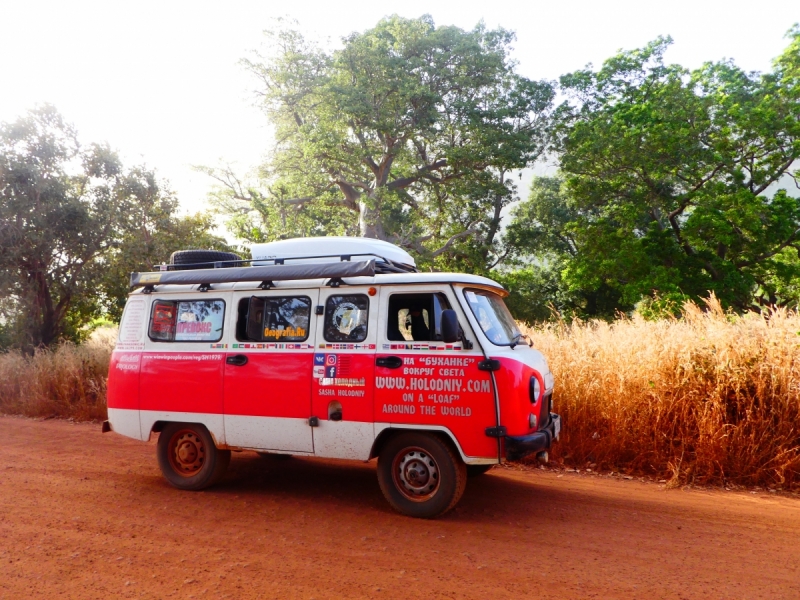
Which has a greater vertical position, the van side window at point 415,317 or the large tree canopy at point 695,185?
the large tree canopy at point 695,185

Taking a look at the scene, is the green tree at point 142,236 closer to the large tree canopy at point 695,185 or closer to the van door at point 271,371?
the van door at point 271,371

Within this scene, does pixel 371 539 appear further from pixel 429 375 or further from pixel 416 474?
pixel 429 375

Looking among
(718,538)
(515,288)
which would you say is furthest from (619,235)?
(718,538)

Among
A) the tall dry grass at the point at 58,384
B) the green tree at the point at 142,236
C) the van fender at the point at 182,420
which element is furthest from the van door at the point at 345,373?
the green tree at the point at 142,236

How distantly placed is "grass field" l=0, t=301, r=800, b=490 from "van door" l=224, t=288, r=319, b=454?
161 inches

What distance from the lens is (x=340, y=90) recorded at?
24.1m

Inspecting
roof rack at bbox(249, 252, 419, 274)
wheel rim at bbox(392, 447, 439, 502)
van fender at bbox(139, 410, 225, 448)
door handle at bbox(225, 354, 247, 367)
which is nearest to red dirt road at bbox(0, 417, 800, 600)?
wheel rim at bbox(392, 447, 439, 502)

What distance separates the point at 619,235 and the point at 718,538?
22.7 metres

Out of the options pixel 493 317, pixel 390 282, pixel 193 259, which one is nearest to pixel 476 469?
pixel 493 317

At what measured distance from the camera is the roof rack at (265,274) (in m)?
6.18

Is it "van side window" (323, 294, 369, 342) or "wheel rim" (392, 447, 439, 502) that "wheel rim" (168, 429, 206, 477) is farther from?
"wheel rim" (392, 447, 439, 502)

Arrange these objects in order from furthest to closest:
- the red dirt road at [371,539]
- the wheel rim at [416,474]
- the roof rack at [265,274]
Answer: the roof rack at [265,274], the wheel rim at [416,474], the red dirt road at [371,539]

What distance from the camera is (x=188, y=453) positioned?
23.1ft

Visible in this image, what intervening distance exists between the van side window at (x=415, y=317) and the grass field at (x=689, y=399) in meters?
3.75
